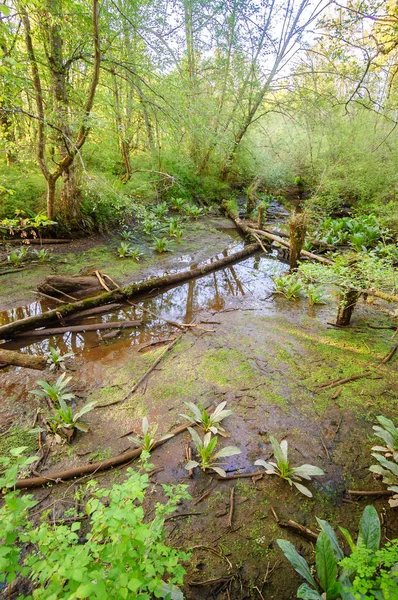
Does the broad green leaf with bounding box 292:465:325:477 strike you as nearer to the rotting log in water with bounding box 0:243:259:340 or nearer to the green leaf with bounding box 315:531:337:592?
the green leaf with bounding box 315:531:337:592

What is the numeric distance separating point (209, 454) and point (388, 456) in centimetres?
183

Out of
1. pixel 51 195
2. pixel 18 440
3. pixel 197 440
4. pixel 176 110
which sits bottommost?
pixel 18 440

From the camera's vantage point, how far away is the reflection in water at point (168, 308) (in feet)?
15.8

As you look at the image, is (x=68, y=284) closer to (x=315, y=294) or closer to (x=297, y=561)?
(x=315, y=294)

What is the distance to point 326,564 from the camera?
178 cm

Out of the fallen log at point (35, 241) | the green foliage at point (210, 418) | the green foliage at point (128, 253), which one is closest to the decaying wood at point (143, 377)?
the green foliage at point (210, 418)

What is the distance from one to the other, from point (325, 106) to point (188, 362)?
14908 millimetres

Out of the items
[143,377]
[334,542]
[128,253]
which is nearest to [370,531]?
[334,542]

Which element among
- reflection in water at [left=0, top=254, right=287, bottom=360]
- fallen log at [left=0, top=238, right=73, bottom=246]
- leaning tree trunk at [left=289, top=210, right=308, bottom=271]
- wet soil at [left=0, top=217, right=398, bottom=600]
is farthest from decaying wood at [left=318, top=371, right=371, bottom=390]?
fallen log at [left=0, top=238, right=73, bottom=246]

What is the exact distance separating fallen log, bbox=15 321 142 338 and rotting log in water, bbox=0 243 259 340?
0.13 metres

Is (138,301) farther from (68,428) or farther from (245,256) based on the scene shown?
(245,256)

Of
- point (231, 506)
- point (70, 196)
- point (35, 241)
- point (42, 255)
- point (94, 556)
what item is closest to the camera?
point (94, 556)

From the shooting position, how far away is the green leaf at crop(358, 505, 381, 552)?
1.89 meters

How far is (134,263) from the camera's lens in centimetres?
821
